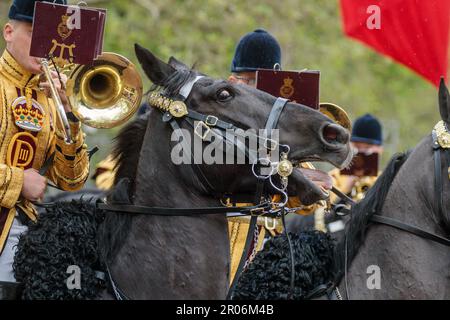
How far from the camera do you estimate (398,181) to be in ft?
17.0

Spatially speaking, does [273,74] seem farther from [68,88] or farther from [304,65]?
[304,65]

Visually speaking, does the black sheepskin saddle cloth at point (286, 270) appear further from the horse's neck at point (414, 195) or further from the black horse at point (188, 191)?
the black horse at point (188, 191)

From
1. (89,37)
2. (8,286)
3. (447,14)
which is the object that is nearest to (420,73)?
(447,14)

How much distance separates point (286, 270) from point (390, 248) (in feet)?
1.94

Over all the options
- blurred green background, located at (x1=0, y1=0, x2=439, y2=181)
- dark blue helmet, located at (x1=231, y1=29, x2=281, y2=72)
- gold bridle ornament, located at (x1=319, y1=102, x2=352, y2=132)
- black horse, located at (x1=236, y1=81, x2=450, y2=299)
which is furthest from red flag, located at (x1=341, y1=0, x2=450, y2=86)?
blurred green background, located at (x1=0, y1=0, x2=439, y2=181)

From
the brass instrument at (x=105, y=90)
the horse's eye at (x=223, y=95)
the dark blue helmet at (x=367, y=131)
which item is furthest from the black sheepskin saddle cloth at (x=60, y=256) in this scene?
the dark blue helmet at (x=367, y=131)

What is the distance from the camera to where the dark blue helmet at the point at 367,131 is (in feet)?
32.4

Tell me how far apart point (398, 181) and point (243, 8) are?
10194 mm

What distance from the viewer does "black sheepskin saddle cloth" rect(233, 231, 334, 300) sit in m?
5.19

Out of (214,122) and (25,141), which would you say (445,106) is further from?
(25,141)

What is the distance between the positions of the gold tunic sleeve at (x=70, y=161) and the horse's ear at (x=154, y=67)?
0.49 m

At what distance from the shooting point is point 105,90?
495cm

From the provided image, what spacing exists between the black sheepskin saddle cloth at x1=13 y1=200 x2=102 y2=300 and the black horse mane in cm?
6

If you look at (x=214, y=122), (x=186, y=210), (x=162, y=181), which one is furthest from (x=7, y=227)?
(x=214, y=122)
